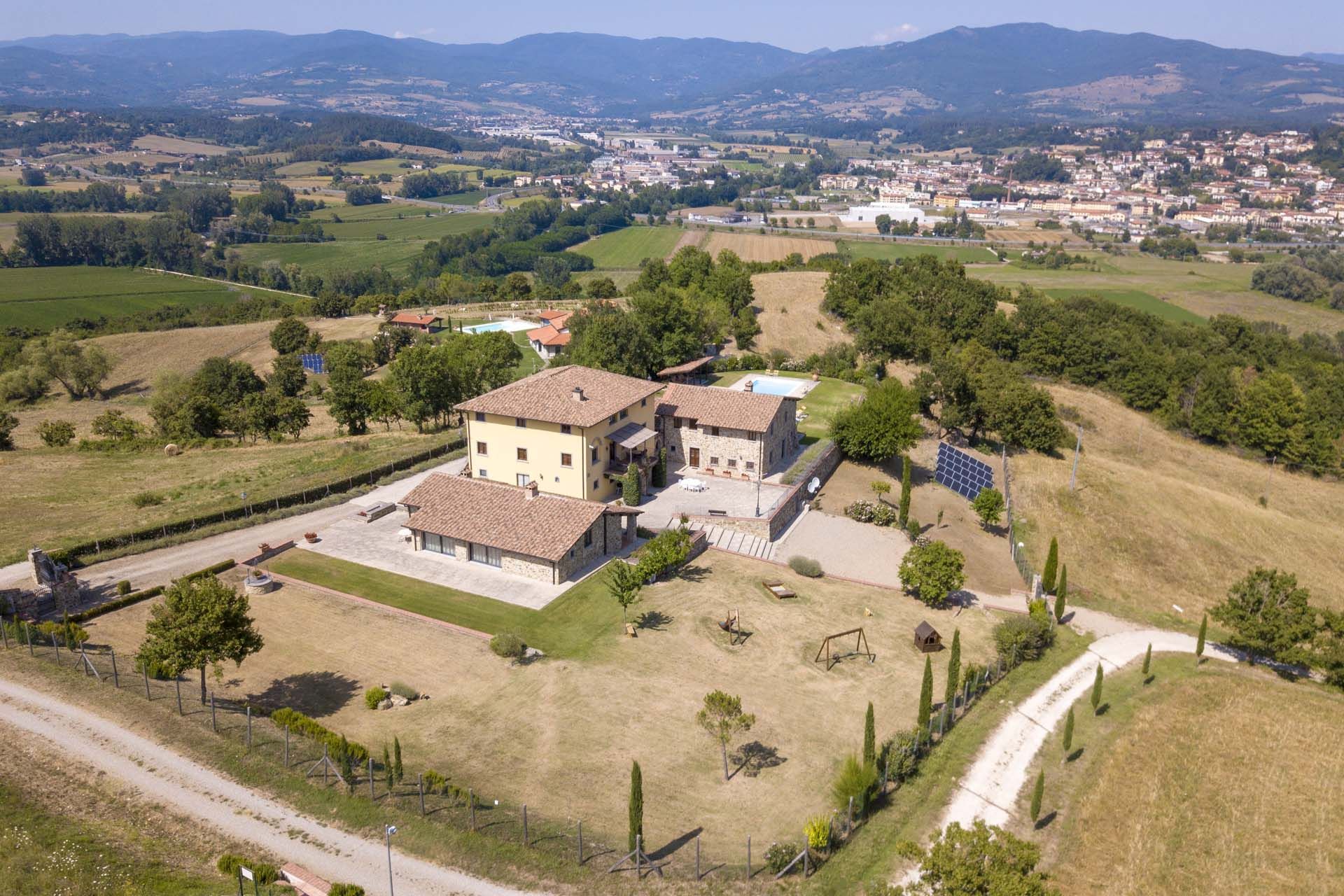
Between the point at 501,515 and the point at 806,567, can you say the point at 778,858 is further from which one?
the point at 501,515

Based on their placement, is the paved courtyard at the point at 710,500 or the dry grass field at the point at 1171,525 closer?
the dry grass field at the point at 1171,525

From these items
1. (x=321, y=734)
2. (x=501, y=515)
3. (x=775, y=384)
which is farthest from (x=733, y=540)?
(x=775, y=384)

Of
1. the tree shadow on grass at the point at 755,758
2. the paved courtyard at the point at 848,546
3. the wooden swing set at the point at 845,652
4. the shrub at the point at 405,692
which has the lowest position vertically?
the paved courtyard at the point at 848,546

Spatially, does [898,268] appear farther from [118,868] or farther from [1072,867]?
[118,868]

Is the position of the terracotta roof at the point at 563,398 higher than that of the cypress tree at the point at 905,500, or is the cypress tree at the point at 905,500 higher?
the terracotta roof at the point at 563,398

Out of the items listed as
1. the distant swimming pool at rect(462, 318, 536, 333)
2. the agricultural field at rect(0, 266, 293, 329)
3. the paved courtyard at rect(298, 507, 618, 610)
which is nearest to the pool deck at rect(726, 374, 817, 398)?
the paved courtyard at rect(298, 507, 618, 610)

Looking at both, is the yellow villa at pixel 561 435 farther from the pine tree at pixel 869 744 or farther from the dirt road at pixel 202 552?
the pine tree at pixel 869 744

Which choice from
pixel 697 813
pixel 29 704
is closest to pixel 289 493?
pixel 29 704

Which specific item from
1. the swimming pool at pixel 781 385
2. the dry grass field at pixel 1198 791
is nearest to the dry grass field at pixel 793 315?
the swimming pool at pixel 781 385
